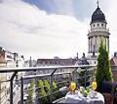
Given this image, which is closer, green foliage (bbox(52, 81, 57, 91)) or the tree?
green foliage (bbox(52, 81, 57, 91))

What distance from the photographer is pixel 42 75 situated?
5.02m

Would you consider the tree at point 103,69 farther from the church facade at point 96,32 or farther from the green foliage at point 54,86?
the church facade at point 96,32

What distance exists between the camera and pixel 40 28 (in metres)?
23.8

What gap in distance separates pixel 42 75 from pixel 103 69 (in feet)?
10.1

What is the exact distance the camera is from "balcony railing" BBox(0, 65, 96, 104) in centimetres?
384

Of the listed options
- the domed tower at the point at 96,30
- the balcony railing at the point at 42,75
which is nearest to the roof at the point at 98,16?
the domed tower at the point at 96,30

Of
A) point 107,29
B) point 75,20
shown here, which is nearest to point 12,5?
point 75,20

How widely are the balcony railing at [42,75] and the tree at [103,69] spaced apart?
0.34 m

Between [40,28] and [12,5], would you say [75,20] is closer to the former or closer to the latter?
[40,28]

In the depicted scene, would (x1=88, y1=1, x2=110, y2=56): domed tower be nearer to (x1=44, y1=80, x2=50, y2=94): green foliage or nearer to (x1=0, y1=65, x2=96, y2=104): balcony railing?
(x1=0, y1=65, x2=96, y2=104): balcony railing

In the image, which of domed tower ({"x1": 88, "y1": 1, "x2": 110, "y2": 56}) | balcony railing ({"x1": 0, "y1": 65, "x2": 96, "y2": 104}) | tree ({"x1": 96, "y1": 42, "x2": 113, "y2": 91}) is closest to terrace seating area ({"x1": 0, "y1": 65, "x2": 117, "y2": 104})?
balcony railing ({"x1": 0, "y1": 65, "x2": 96, "y2": 104})

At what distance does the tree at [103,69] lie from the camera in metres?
7.60

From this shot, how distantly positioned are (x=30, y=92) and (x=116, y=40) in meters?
32.6

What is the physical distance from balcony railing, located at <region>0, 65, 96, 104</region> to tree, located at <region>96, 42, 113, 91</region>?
336 mm
